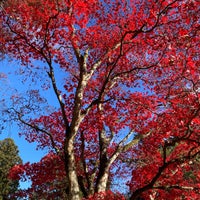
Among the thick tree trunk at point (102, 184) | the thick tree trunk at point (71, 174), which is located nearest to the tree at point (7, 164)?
the thick tree trunk at point (102, 184)

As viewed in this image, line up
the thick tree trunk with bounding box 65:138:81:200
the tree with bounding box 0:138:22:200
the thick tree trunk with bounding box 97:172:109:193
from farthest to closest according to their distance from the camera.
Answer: the tree with bounding box 0:138:22:200 → the thick tree trunk with bounding box 97:172:109:193 → the thick tree trunk with bounding box 65:138:81:200

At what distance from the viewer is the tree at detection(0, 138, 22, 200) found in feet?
158

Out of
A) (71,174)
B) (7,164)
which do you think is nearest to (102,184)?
(71,174)

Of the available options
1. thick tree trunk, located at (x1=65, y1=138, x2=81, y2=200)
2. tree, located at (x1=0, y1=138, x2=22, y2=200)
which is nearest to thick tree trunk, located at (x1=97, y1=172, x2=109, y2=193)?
thick tree trunk, located at (x1=65, y1=138, x2=81, y2=200)

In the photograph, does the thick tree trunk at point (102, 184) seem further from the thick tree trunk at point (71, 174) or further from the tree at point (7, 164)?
the tree at point (7, 164)

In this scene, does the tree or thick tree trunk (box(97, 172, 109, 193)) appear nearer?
thick tree trunk (box(97, 172, 109, 193))

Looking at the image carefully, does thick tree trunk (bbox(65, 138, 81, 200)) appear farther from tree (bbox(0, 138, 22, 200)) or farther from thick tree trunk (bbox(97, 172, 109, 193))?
tree (bbox(0, 138, 22, 200))

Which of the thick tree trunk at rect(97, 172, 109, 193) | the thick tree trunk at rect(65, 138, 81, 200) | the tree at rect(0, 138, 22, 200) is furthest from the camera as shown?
the tree at rect(0, 138, 22, 200)

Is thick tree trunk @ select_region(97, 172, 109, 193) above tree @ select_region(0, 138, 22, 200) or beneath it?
beneath

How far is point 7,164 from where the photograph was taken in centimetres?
4962

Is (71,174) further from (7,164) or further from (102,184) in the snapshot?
(7,164)

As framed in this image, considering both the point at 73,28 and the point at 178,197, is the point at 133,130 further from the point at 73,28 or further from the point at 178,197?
the point at 73,28

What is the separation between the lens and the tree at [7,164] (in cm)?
4803

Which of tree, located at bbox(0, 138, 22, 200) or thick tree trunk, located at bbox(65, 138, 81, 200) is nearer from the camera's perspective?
thick tree trunk, located at bbox(65, 138, 81, 200)
